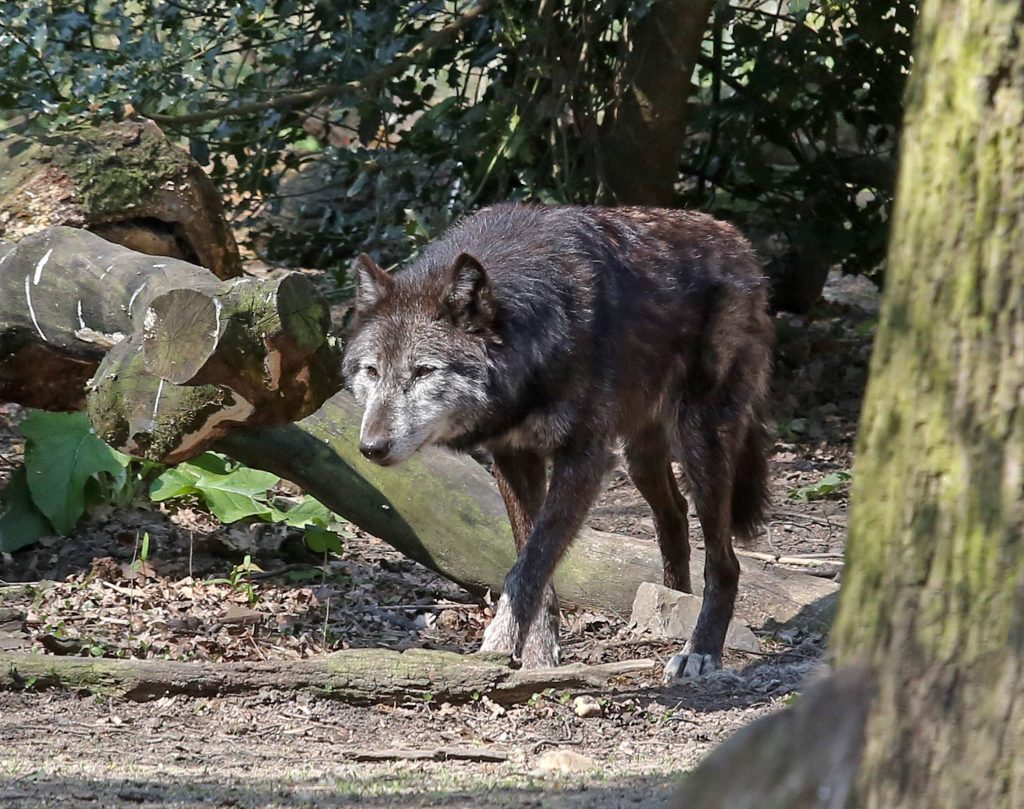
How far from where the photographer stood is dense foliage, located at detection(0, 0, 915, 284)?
741 cm

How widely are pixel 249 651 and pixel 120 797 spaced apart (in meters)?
2.25

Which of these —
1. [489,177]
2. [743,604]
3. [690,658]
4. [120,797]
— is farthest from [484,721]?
[489,177]

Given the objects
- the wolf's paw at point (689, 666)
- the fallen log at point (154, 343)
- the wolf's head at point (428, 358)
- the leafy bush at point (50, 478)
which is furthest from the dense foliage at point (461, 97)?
the wolf's paw at point (689, 666)

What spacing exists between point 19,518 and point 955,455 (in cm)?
554

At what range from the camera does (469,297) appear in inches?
227

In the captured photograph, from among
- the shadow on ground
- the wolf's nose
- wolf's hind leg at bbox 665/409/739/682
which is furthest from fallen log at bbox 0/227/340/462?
wolf's hind leg at bbox 665/409/739/682

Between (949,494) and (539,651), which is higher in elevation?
(949,494)

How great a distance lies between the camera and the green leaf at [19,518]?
677 cm

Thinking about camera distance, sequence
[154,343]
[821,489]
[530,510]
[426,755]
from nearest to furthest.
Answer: [426,755], [154,343], [530,510], [821,489]

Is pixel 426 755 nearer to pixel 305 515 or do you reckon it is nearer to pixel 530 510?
pixel 530 510

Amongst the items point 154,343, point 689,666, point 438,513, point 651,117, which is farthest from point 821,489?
A: point 154,343

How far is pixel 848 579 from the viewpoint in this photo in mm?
2514

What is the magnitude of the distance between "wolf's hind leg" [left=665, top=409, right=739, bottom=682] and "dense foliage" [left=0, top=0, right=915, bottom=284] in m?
2.34

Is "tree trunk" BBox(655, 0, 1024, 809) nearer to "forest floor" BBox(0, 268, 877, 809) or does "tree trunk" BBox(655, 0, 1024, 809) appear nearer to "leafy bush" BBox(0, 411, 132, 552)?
"forest floor" BBox(0, 268, 877, 809)
